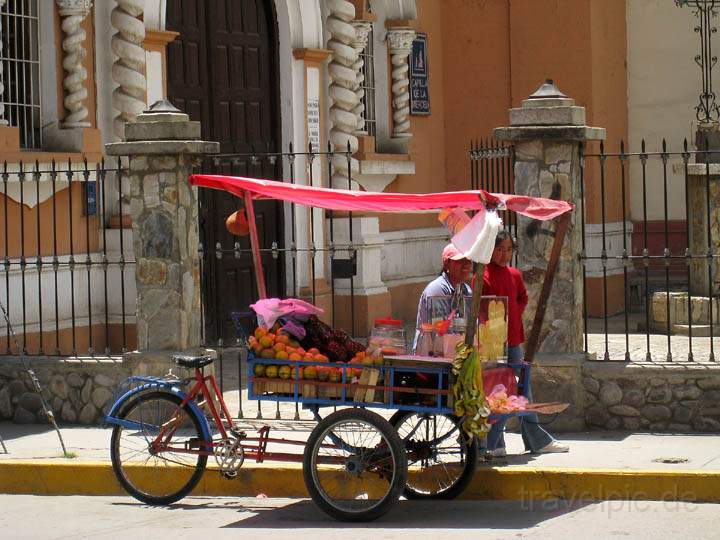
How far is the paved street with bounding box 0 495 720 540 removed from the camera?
8117 mm

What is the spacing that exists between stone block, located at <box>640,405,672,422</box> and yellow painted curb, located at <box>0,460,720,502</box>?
1.64 metres

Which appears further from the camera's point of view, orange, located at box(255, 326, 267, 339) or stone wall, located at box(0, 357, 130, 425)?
stone wall, located at box(0, 357, 130, 425)

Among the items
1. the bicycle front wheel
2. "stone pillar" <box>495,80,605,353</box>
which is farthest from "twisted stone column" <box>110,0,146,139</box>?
the bicycle front wheel

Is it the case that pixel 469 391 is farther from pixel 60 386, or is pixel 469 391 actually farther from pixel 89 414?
pixel 60 386

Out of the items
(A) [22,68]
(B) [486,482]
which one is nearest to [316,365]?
(B) [486,482]

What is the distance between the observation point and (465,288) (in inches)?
374

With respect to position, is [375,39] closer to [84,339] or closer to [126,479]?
[84,339]

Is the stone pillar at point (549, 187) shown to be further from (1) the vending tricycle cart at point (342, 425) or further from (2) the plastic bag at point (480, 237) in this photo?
(2) the plastic bag at point (480, 237)

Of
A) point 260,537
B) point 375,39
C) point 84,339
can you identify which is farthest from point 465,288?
point 375,39

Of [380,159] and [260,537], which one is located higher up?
[380,159]

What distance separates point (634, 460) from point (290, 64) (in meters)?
7.56

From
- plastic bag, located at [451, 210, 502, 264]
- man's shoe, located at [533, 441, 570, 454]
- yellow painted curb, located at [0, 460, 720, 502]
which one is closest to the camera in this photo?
plastic bag, located at [451, 210, 502, 264]

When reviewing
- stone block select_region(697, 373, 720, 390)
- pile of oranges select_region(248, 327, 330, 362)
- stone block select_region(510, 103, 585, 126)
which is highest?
stone block select_region(510, 103, 585, 126)

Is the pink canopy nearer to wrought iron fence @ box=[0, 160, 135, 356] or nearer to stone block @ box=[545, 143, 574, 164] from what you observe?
stone block @ box=[545, 143, 574, 164]
